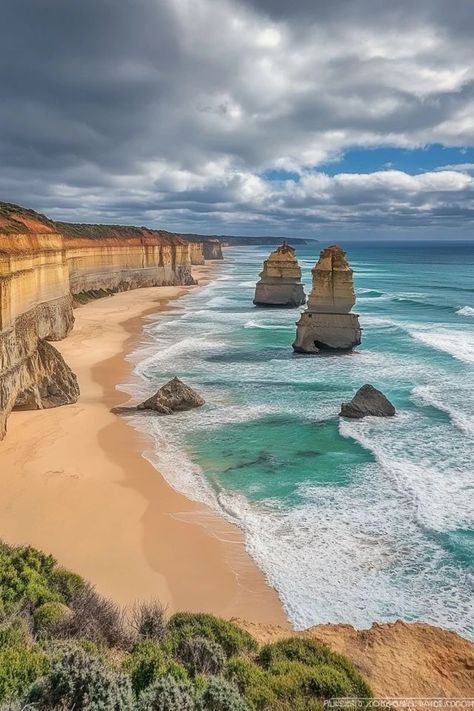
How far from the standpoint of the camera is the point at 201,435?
60.1 ft

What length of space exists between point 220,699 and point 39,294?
27.5m

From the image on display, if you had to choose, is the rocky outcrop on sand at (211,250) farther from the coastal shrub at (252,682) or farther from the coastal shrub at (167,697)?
the coastal shrub at (167,697)

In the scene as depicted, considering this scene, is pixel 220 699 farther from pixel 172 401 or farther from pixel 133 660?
pixel 172 401

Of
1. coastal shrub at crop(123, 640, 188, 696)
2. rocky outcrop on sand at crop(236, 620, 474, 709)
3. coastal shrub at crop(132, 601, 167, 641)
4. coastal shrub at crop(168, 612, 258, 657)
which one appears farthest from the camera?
coastal shrub at crop(132, 601, 167, 641)

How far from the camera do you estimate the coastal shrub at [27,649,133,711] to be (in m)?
5.80

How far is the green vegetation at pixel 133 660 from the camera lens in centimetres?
591

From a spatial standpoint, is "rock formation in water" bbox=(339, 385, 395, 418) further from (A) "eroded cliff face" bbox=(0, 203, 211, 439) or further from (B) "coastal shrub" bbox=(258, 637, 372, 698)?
(B) "coastal shrub" bbox=(258, 637, 372, 698)

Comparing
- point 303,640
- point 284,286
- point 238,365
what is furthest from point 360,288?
point 303,640

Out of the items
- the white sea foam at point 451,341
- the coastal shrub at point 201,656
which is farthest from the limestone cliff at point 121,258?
the coastal shrub at point 201,656

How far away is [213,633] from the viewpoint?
26.1 feet

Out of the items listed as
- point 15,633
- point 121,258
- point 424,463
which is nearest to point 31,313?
point 424,463

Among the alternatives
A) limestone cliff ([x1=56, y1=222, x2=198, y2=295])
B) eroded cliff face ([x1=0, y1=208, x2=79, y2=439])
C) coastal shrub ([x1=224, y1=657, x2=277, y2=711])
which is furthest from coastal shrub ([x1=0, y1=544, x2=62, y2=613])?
limestone cliff ([x1=56, y1=222, x2=198, y2=295])

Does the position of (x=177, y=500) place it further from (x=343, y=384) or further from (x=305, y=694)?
(x=343, y=384)

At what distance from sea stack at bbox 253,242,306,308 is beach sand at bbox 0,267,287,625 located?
3310cm
